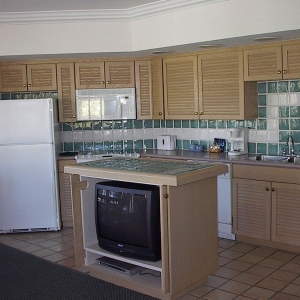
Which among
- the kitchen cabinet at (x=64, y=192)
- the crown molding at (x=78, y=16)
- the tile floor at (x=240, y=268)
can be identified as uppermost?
the crown molding at (x=78, y=16)

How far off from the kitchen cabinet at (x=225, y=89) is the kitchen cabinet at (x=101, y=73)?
3.34 feet

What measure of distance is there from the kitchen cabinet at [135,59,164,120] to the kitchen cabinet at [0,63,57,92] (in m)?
1.09

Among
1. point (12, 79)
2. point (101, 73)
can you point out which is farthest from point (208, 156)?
point (12, 79)

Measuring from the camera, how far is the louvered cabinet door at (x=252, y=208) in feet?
14.3

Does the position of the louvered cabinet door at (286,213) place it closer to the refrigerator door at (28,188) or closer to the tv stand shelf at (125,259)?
the tv stand shelf at (125,259)

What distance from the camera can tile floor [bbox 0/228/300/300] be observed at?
11.0 feet

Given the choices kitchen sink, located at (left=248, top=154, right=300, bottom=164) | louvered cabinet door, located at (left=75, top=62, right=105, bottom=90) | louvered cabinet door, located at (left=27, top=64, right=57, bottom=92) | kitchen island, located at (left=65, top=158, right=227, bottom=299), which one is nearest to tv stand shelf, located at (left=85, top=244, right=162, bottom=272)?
kitchen island, located at (left=65, top=158, right=227, bottom=299)

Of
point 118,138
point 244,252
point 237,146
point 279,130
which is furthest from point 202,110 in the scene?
point 244,252

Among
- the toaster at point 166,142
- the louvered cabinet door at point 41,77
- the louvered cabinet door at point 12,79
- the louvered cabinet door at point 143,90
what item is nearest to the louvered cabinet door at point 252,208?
the toaster at point 166,142

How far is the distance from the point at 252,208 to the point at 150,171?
1701mm

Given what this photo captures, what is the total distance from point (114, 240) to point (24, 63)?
119 inches

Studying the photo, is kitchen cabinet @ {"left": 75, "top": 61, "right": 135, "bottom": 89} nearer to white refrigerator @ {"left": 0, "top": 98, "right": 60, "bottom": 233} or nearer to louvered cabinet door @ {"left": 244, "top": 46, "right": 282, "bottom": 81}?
white refrigerator @ {"left": 0, "top": 98, "right": 60, "bottom": 233}

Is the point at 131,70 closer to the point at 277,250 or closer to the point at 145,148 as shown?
the point at 145,148

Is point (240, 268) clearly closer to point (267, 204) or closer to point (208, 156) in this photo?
point (267, 204)
